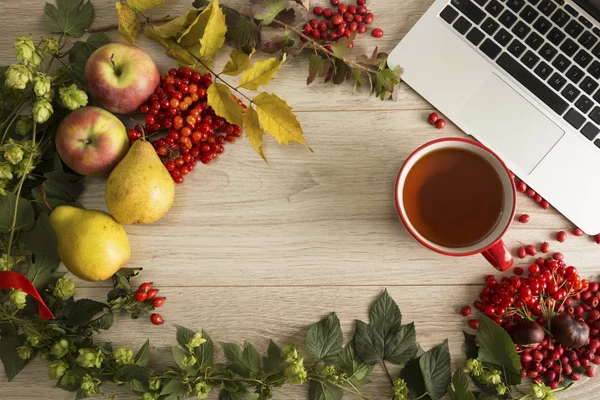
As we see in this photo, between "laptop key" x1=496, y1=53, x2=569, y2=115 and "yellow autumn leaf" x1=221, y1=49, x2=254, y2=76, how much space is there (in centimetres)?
41

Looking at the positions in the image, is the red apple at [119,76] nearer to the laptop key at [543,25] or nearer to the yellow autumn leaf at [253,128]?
the yellow autumn leaf at [253,128]

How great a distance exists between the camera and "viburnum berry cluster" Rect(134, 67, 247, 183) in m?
0.88

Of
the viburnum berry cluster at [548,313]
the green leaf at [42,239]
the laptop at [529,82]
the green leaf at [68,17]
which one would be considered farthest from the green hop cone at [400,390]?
the green leaf at [68,17]

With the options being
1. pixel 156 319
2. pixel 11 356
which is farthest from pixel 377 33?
pixel 11 356

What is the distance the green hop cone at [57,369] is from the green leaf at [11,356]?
68mm

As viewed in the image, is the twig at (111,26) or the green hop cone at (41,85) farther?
the twig at (111,26)

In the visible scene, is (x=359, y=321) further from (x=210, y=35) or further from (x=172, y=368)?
(x=210, y=35)

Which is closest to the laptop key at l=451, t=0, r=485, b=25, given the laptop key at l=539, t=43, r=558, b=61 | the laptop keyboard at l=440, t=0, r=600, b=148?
the laptop keyboard at l=440, t=0, r=600, b=148

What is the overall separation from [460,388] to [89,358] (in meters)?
0.58

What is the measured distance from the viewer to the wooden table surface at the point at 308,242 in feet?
2.92

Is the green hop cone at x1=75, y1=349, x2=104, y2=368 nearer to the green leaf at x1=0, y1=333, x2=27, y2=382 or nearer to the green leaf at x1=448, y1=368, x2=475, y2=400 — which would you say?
the green leaf at x1=0, y1=333, x2=27, y2=382

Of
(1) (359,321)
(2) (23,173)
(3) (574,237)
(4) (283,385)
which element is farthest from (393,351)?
(2) (23,173)

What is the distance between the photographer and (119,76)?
0.85 metres

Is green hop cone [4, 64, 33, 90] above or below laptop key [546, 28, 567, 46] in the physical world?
below
